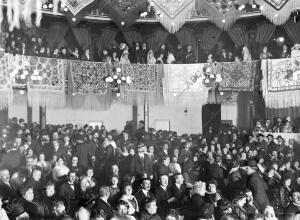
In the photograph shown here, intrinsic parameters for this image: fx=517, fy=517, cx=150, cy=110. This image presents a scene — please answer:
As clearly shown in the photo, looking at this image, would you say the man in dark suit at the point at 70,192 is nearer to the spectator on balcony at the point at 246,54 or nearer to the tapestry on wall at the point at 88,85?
the tapestry on wall at the point at 88,85

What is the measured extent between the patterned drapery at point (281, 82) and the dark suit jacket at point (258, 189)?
5.57 meters

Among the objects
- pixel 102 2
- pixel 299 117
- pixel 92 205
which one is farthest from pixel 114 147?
pixel 299 117

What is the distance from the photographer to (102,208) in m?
8.52

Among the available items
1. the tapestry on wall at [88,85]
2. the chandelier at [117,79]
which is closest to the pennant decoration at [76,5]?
the tapestry on wall at [88,85]

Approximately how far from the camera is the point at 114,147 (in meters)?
13.7

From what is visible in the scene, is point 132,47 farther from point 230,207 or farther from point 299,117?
point 230,207

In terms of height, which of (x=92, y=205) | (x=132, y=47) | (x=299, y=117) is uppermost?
(x=132, y=47)

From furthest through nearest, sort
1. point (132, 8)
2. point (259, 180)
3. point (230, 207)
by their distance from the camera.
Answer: point (132, 8)
point (259, 180)
point (230, 207)

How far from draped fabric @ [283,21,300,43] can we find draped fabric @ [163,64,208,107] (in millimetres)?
3383

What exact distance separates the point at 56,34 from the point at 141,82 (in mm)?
3229

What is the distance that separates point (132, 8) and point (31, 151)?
15.6 feet

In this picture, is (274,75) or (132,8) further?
(274,75)

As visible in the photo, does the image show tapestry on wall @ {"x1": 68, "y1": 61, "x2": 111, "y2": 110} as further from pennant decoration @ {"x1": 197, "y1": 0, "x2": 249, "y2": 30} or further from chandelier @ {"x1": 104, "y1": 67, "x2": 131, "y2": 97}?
pennant decoration @ {"x1": 197, "y1": 0, "x2": 249, "y2": 30}

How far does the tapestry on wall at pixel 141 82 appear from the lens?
53.5 ft
